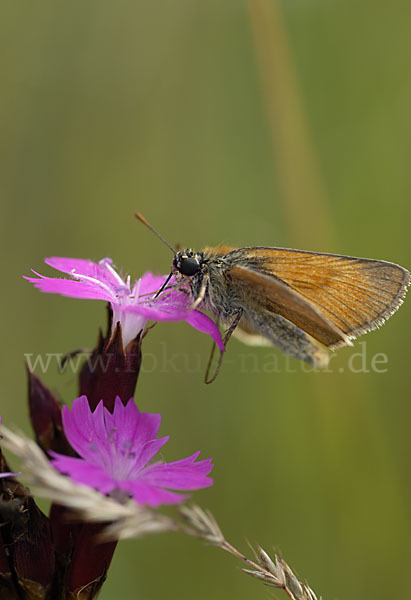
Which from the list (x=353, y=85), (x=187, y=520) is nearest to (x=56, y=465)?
(x=187, y=520)

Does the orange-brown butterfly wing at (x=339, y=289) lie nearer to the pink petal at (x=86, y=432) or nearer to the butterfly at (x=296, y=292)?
the butterfly at (x=296, y=292)

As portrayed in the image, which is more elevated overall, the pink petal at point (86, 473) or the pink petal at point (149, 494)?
the pink petal at point (149, 494)

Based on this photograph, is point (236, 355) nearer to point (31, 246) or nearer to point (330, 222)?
point (330, 222)

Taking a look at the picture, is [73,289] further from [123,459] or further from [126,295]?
[123,459]

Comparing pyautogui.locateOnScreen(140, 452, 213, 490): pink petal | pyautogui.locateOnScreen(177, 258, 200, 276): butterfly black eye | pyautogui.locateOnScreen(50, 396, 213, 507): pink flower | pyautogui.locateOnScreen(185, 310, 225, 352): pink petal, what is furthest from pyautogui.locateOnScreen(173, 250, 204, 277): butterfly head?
pyautogui.locateOnScreen(140, 452, 213, 490): pink petal

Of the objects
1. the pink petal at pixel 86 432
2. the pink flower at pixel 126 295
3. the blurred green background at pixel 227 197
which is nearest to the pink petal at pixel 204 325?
the pink flower at pixel 126 295

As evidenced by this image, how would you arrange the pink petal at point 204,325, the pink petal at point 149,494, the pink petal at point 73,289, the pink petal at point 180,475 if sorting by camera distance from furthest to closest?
the pink petal at point 204,325 < the pink petal at point 73,289 < the pink petal at point 180,475 < the pink petal at point 149,494
